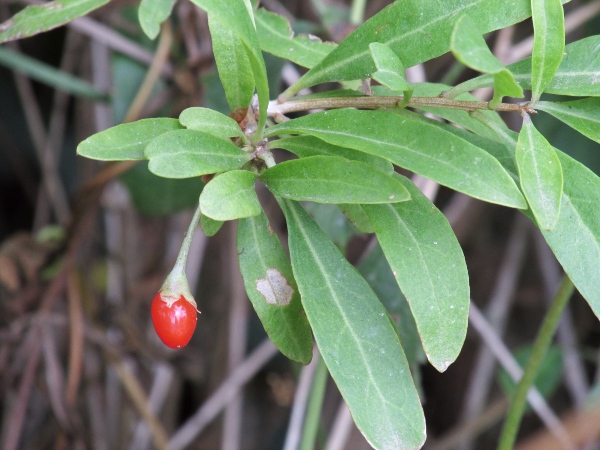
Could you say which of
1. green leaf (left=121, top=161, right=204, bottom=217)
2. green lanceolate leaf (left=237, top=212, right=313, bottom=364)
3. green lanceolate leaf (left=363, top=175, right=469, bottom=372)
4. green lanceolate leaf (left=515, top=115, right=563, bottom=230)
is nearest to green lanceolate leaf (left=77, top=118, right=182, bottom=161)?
green lanceolate leaf (left=237, top=212, right=313, bottom=364)

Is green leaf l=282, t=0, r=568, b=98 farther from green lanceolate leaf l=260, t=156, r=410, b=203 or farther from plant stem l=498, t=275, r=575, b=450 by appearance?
plant stem l=498, t=275, r=575, b=450

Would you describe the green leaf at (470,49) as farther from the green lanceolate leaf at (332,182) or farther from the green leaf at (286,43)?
→ the green leaf at (286,43)

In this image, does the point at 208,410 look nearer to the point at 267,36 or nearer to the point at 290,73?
the point at 290,73

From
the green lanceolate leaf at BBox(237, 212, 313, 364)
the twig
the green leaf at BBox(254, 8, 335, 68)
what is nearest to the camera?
the green lanceolate leaf at BBox(237, 212, 313, 364)

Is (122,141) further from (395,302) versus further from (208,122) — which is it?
(395,302)

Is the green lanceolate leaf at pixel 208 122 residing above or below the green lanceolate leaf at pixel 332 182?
above

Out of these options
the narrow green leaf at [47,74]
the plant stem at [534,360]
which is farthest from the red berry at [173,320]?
the narrow green leaf at [47,74]

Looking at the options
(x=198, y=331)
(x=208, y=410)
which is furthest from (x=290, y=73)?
(x=198, y=331)
